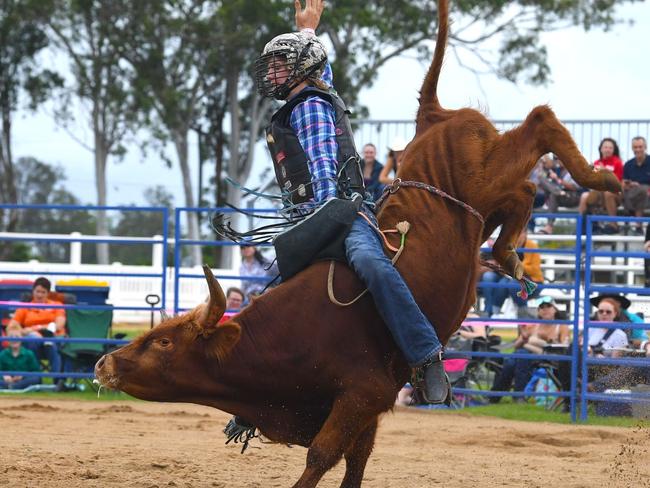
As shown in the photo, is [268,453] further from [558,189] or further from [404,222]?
[558,189]

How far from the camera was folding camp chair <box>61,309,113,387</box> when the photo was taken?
12.6 metres

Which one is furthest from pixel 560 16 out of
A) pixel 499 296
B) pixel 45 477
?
pixel 45 477

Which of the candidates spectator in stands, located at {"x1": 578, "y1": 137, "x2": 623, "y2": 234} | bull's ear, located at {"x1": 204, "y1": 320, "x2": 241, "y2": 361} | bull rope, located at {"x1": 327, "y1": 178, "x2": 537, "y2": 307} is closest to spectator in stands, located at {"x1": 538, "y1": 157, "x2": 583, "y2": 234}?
spectator in stands, located at {"x1": 578, "y1": 137, "x2": 623, "y2": 234}

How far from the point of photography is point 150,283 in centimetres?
2394

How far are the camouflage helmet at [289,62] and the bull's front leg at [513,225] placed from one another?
124 centimetres

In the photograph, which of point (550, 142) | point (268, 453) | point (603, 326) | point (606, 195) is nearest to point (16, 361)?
point (268, 453)

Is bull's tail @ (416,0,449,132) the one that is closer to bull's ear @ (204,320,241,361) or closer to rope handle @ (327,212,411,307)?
rope handle @ (327,212,411,307)

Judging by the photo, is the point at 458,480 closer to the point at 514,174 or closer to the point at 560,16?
the point at 514,174

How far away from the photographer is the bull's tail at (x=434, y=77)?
6184mm

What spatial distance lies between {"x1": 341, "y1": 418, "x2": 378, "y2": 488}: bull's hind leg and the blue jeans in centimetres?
→ 66

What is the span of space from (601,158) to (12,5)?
2186cm

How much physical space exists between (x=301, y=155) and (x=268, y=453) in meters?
3.20

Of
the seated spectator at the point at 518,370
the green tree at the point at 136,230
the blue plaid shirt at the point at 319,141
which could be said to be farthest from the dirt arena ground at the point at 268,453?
the green tree at the point at 136,230

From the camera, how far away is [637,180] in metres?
14.4
